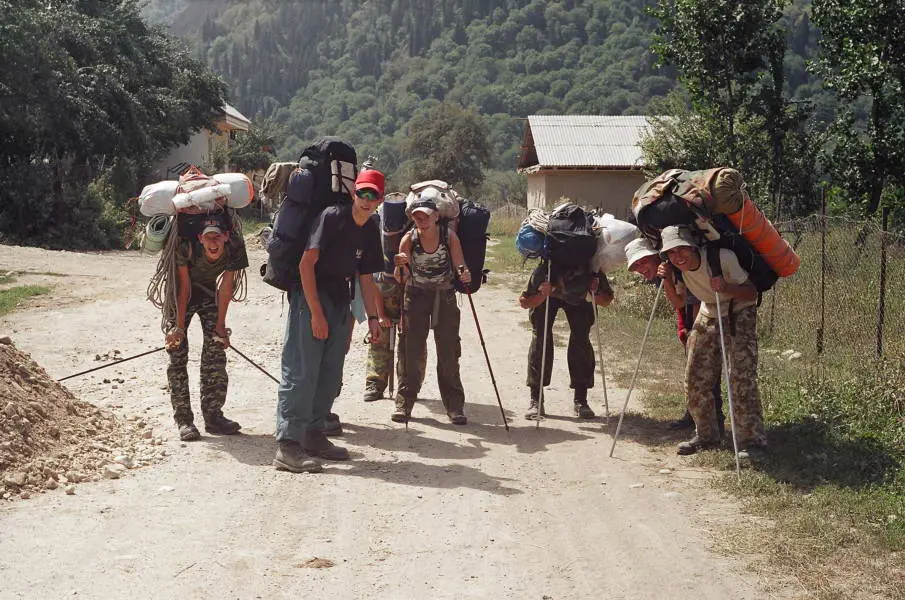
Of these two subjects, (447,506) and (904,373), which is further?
(904,373)

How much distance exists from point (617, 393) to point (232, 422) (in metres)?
3.84

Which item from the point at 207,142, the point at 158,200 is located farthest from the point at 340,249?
the point at 207,142

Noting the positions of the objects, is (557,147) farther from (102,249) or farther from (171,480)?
(171,480)

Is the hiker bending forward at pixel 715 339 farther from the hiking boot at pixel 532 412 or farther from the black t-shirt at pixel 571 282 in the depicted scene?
the hiking boot at pixel 532 412

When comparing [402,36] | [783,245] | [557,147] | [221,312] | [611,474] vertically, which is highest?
[402,36]

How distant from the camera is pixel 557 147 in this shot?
3834 centimetres

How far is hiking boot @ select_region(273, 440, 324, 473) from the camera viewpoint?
6.66 meters

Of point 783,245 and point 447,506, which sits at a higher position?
point 783,245

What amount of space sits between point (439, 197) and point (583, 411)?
7.40ft

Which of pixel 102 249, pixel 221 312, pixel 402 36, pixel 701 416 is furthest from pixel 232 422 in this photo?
pixel 402 36

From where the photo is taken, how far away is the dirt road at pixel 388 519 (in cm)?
475

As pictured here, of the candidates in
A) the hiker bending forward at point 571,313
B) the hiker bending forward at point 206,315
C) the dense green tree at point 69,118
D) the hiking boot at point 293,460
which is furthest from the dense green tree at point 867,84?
the dense green tree at point 69,118

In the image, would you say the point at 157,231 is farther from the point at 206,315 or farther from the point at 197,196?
the point at 206,315

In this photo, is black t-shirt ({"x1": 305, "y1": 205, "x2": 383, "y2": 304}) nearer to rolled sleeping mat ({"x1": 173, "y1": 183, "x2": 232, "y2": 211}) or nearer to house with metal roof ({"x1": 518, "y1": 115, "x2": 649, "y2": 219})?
rolled sleeping mat ({"x1": 173, "y1": 183, "x2": 232, "y2": 211})
